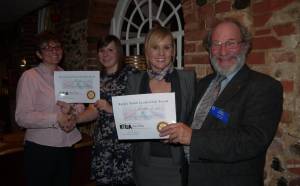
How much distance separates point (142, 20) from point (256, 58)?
2151 millimetres

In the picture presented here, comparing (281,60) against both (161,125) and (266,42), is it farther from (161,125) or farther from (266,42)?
(161,125)

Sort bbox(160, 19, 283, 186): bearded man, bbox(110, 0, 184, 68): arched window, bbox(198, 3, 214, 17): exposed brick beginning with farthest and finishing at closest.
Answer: bbox(110, 0, 184, 68): arched window < bbox(198, 3, 214, 17): exposed brick < bbox(160, 19, 283, 186): bearded man

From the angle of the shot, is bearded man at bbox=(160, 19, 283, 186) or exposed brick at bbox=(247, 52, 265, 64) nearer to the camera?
bearded man at bbox=(160, 19, 283, 186)

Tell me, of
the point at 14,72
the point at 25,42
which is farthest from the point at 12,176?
the point at 14,72

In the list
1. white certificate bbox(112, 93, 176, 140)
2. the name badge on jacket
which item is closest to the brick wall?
the name badge on jacket

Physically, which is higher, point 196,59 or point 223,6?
point 223,6

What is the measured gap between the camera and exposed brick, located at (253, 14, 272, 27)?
1876 millimetres

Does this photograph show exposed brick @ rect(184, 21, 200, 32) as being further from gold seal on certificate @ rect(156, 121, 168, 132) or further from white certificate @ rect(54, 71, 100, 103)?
gold seal on certificate @ rect(156, 121, 168, 132)

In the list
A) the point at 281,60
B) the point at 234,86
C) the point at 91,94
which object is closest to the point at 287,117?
the point at 281,60

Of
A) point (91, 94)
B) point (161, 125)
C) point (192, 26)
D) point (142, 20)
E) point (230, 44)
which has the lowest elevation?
point (161, 125)

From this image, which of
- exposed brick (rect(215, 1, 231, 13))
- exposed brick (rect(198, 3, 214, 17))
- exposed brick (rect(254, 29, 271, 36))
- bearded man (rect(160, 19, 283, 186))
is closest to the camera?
bearded man (rect(160, 19, 283, 186))

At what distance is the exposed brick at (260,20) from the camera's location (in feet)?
6.16

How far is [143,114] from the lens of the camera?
1650 mm

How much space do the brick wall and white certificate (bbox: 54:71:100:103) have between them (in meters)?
1.17
